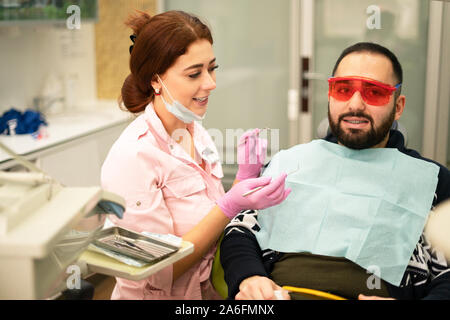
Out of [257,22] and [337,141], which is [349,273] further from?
[257,22]

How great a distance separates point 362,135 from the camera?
5.06ft

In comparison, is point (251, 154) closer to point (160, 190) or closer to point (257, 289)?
point (160, 190)

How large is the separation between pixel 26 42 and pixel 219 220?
2493 mm

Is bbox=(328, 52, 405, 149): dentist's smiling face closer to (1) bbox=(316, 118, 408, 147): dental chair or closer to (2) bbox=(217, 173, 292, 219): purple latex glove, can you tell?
(1) bbox=(316, 118, 408, 147): dental chair

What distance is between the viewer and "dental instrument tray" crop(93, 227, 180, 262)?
1105 millimetres

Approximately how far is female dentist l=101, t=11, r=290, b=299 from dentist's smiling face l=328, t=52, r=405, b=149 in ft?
0.97

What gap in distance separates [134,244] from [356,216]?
2.28ft

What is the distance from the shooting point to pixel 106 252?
1117 mm

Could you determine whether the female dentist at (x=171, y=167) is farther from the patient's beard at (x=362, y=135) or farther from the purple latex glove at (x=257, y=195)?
the patient's beard at (x=362, y=135)

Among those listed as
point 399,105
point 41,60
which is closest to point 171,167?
point 399,105

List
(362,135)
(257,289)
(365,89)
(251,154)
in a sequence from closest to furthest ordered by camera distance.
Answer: (257,289)
(365,89)
(362,135)
(251,154)

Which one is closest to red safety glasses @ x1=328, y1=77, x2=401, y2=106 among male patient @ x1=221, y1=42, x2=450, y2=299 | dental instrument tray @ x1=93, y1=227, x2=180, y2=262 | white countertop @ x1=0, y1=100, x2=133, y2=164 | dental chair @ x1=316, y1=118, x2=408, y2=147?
male patient @ x1=221, y1=42, x2=450, y2=299

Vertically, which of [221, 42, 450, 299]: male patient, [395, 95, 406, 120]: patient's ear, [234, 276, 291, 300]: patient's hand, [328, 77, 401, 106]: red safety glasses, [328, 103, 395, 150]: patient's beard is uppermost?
[328, 77, 401, 106]: red safety glasses
